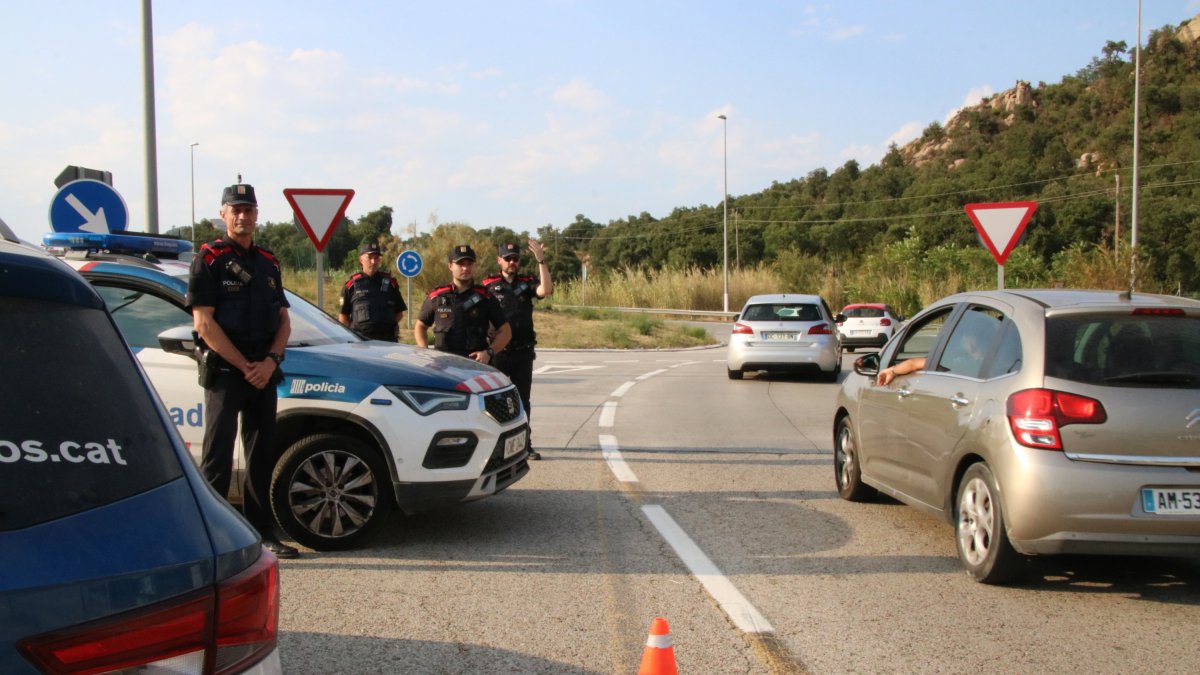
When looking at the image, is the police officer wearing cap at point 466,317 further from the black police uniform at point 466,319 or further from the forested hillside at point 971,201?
the forested hillside at point 971,201

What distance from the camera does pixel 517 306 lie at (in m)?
9.41

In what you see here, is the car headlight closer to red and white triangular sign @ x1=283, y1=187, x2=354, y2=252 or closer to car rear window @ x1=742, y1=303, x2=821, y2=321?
red and white triangular sign @ x1=283, y1=187, x2=354, y2=252

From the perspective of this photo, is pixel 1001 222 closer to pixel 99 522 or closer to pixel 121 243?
pixel 121 243

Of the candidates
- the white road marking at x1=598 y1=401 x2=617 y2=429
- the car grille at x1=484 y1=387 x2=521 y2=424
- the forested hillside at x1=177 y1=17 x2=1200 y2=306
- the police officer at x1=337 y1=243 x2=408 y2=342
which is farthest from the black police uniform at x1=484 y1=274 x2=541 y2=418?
the forested hillside at x1=177 y1=17 x2=1200 y2=306

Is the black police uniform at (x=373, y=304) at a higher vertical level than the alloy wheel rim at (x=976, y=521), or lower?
higher

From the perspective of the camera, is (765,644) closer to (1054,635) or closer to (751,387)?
(1054,635)

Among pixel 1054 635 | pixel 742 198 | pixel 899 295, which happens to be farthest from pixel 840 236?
pixel 1054 635

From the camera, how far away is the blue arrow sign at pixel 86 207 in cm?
1005

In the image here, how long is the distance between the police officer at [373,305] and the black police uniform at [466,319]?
29.3 inches

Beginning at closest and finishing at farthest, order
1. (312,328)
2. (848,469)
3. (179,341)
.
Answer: (179,341), (312,328), (848,469)

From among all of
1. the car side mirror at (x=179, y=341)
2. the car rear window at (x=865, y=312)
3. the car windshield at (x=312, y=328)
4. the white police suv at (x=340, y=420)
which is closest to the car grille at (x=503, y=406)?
the white police suv at (x=340, y=420)

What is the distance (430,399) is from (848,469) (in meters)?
3.31

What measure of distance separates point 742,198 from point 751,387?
8787 centimetres

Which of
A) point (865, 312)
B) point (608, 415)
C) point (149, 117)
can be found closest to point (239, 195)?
point (149, 117)
